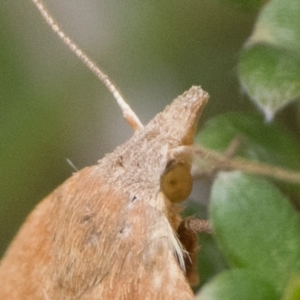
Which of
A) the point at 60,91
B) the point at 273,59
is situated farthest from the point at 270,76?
the point at 60,91

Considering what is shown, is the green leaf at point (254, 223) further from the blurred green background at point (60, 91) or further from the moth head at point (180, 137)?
the blurred green background at point (60, 91)

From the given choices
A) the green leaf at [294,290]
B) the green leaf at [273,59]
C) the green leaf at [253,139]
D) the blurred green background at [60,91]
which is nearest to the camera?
the green leaf at [294,290]

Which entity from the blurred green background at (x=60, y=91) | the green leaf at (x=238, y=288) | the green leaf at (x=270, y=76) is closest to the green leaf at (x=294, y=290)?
the green leaf at (x=238, y=288)

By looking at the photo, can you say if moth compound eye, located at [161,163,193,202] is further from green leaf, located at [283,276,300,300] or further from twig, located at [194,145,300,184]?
green leaf, located at [283,276,300,300]

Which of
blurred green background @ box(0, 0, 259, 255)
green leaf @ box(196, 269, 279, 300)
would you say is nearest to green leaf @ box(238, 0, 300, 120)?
green leaf @ box(196, 269, 279, 300)

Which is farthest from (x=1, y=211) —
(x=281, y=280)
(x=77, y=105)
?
(x=281, y=280)

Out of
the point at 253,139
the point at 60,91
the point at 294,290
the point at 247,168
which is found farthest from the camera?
the point at 60,91

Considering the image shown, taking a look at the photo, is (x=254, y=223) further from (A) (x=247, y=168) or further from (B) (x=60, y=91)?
(B) (x=60, y=91)
